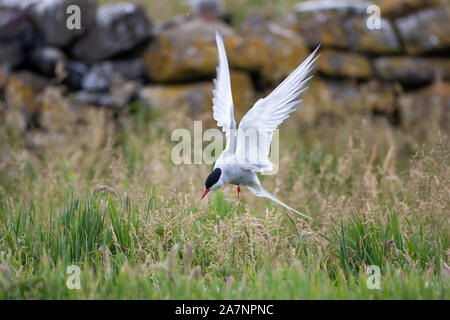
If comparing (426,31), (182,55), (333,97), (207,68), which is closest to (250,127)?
(207,68)

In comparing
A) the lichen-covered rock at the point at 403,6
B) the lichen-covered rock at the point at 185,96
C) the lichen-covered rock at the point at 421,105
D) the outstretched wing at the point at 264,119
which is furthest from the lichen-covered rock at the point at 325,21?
the outstretched wing at the point at 264,119

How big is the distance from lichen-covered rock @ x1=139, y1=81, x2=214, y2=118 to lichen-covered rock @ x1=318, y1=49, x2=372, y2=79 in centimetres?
177

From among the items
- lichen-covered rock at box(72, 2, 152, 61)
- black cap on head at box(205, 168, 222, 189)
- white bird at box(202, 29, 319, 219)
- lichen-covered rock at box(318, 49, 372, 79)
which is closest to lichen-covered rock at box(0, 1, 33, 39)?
lichen-covered rock at box(72, 2, 152, 61)

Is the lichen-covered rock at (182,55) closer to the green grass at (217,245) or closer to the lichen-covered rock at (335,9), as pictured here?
the lichen-covered rock at (335,9)

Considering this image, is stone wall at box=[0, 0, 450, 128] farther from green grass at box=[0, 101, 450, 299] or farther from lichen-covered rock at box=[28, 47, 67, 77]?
green grass at box=[0, 101, 450, 299]

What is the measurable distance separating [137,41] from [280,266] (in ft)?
14.9

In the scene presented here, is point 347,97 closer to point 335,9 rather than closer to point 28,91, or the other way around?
point 335,9

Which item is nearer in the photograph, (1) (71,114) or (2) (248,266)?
(2) (248,266)

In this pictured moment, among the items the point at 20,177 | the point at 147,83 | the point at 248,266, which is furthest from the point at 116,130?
the point at 248,266

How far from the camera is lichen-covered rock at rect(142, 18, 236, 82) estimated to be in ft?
20.2

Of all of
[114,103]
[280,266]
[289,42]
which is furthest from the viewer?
[289,42]

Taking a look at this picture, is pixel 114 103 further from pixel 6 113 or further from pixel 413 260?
pixel 413 260

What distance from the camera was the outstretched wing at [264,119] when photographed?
9.40 feet

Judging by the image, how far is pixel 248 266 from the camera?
2545mm
